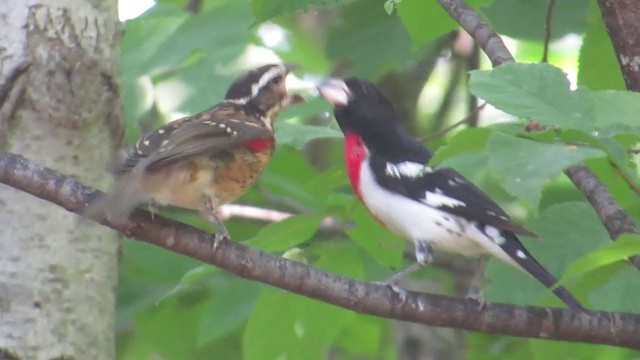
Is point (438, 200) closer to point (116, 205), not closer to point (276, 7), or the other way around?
point (276, 7)

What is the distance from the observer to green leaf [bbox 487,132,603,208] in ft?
5.28

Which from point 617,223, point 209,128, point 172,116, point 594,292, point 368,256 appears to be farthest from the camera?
point 172,116

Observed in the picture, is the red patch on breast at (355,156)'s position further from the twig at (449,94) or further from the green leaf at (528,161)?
the twig at (449,94)

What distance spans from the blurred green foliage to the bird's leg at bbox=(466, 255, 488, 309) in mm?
63

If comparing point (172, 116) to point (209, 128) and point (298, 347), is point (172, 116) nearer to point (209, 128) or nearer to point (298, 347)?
point (209, 128)

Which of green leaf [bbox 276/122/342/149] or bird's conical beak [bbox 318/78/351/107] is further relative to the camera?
bird's conical beak [bbox 318/78/351/107]

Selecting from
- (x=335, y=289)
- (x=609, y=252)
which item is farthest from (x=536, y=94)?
(x=335, y=289)

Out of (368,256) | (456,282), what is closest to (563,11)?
(368,256)

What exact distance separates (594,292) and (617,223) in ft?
0.82

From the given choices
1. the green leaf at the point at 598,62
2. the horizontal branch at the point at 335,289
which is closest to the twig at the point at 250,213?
the green leaf at the point at 598,62

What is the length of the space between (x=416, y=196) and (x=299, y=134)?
39 centimetres

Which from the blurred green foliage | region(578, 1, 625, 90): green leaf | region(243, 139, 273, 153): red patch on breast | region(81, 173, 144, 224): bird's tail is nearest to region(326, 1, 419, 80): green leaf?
the blurred green foliage

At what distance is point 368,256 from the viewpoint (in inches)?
131

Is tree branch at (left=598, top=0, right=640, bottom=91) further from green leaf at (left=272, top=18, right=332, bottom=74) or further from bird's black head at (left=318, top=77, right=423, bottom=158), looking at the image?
green leaf at (left=272, top=18, right=332, bottom=74)
